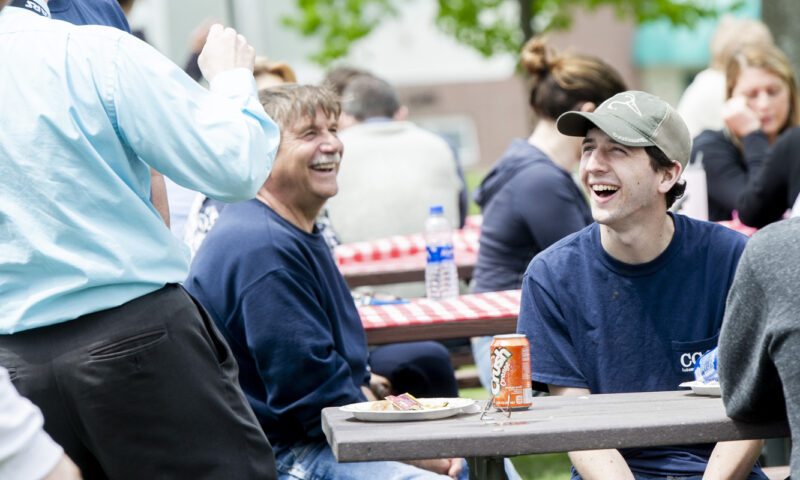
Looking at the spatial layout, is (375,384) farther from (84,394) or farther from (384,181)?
(384,181)

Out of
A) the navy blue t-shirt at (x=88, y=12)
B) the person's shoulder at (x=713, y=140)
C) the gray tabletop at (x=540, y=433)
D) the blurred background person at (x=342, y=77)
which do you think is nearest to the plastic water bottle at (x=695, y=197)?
the person's shoulder at (x=713, y=140)

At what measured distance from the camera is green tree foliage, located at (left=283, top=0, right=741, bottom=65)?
18.4 m

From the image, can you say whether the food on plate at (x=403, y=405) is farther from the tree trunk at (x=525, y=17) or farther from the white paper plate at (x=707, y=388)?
the tree trunk at (x=525, y=17)

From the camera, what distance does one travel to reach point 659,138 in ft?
10.1

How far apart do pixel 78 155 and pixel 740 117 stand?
3.90m

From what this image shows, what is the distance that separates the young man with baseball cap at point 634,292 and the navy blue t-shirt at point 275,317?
598mm

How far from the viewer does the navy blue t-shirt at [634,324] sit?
9.78 feet

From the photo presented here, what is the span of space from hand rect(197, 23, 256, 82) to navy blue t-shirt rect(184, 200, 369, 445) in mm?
716

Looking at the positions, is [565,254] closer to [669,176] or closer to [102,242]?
[669,176]

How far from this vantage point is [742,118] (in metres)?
5.48

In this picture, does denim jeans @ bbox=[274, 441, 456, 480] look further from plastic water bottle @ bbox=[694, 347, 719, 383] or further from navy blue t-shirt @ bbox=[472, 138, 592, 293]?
navy blue t-shirt @ bbox=[472, 138, 592, 293]

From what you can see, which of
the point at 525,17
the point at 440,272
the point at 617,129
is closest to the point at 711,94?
the point at 440,272

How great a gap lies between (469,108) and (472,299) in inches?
1182

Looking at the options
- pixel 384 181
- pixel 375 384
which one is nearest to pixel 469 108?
pixel 384 181
